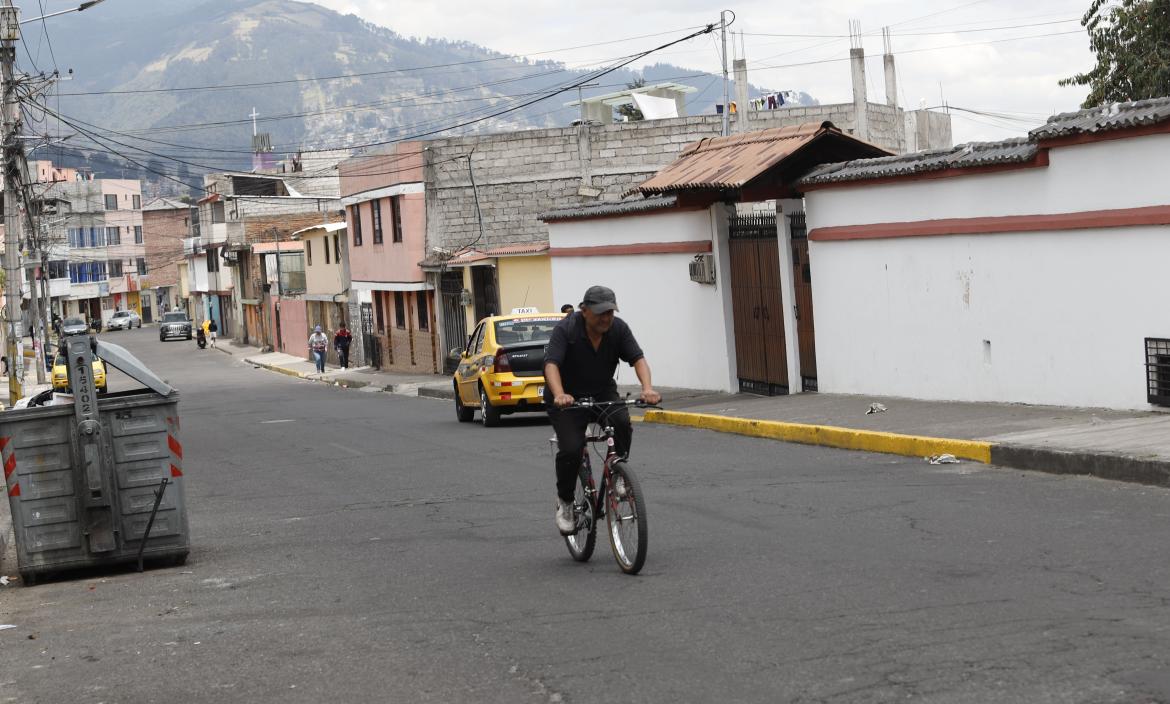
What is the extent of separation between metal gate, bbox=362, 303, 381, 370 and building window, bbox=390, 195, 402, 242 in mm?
5752

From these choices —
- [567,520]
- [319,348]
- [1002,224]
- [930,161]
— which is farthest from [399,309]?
[567,520]

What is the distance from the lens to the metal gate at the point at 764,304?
69.6 feet

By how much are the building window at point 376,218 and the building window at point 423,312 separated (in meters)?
3.98

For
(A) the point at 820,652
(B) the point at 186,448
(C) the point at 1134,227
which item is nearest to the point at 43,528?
(A) the point at 820,652

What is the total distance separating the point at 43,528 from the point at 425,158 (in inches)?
1382

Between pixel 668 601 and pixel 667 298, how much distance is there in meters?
18.1

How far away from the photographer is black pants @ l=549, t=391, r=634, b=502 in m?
9.06

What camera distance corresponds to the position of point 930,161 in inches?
691

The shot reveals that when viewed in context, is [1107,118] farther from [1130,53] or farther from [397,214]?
[397,214]

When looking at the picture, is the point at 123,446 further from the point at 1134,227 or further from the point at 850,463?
the point at 1134,227

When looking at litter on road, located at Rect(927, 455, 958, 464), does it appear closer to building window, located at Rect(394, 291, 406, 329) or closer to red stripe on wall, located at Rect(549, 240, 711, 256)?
red stripe on wall, located at Rect(549, 240, 711, 256)

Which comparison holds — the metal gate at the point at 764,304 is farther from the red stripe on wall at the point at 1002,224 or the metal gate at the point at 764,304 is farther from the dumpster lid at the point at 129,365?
the dumpster lid at the point at 129,365

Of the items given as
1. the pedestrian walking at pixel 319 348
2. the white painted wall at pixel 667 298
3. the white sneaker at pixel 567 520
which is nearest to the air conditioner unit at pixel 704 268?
the white painted wall at pixel 667 298

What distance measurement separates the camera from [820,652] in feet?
21.4
